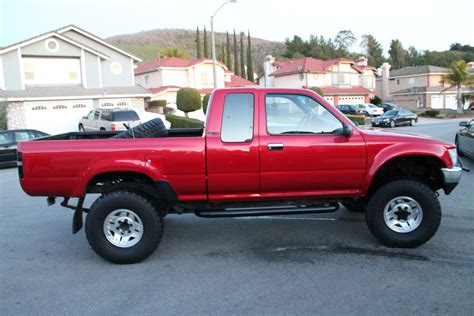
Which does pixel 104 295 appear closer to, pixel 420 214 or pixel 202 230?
Answer: pixel 202 230

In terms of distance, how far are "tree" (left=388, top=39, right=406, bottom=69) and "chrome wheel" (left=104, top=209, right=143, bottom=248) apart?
10623 centimetres

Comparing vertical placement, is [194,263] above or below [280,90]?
below

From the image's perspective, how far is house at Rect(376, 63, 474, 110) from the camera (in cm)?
5744

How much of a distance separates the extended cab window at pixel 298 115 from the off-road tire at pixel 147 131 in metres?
1.55

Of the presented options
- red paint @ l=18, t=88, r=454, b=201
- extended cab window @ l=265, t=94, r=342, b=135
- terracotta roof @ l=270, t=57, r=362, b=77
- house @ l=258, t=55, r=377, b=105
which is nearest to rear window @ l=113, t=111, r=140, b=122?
red paint @ l=18, t=88, r=454, b=201

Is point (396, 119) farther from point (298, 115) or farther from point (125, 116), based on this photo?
point (298, 115)

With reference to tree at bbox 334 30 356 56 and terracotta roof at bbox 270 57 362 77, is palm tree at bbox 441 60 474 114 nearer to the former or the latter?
terracotta roof at bbox 270 57 362 77

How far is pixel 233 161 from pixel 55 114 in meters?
25.0

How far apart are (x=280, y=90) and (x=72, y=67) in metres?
26.9

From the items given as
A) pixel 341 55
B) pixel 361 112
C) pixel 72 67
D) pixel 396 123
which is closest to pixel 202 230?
pixel 72 67

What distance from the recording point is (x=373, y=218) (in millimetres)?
5148

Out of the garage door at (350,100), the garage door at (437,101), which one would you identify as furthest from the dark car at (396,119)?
the garage door at (437,101)

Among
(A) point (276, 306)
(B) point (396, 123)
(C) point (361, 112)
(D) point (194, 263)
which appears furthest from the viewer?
(C) point (361, 112)

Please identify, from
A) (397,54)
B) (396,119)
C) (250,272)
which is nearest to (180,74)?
(396,119)
